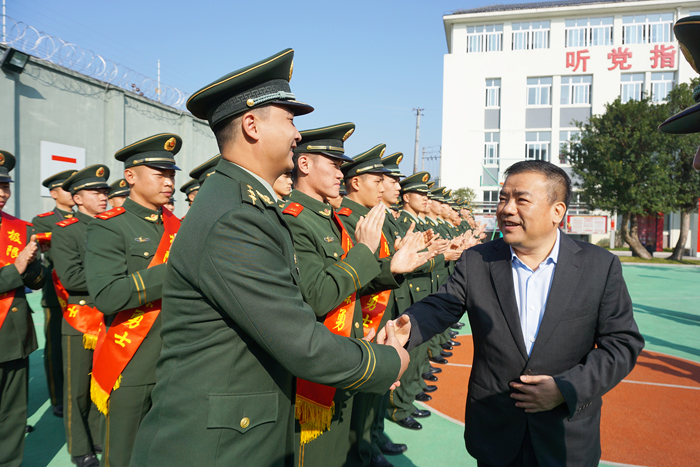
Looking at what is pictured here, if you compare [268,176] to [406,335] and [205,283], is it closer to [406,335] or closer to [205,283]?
[205,283]

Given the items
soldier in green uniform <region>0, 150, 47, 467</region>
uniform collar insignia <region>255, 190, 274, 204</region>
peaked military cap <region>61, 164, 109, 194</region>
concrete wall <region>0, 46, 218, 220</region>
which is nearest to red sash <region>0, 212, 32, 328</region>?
soldier in green uniform <region>0, 150, 47, 467</region>

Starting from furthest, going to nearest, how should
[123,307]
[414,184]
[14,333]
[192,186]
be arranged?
[414,184] < [192,186] < [14,333] < [123,307]

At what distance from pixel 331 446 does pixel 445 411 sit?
2409 mm

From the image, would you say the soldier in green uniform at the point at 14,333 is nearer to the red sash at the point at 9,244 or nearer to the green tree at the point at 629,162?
the red sash at the point at 9,244

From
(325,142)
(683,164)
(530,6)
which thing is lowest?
(325,142)

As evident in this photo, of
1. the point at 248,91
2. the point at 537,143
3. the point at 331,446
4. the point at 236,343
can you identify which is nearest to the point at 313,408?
the point at 331,446

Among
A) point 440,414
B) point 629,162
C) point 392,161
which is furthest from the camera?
point 629,162

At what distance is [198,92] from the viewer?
165cm

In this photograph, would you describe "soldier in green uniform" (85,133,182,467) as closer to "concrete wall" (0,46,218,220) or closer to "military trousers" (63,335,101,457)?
"military trousers" (63,335,101,457)

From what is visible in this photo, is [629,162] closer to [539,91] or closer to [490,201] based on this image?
[490,201]

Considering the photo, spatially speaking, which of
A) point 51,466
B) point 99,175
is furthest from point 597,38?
point 51,466

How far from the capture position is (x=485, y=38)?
31969 millimetres

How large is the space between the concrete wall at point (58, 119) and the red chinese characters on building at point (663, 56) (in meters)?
30.1

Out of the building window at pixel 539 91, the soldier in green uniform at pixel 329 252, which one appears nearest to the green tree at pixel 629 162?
the building window at pixel 539 91
